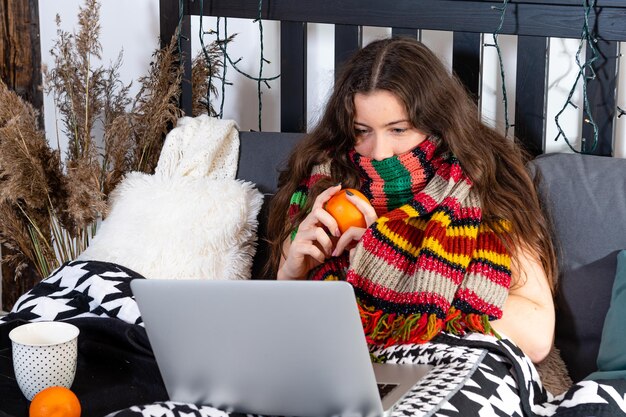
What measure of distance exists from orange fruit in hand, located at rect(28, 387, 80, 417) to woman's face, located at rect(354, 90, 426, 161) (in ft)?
2.52

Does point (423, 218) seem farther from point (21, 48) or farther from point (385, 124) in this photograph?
point (21, 48)

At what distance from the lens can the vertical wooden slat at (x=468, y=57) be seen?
6.61 feet

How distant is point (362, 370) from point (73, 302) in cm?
75

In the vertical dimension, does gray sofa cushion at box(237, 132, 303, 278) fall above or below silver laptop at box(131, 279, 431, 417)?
above

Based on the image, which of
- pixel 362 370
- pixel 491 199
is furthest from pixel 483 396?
pixel 491 199

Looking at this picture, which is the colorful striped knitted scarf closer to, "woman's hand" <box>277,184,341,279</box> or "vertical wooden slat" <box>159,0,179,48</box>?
"woman's hand" <box>277,184,341,279</box>

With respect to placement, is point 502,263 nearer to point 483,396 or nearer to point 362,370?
point 483,396

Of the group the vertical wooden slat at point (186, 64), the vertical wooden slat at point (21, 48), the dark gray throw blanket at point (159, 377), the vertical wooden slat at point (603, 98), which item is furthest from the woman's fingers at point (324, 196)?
the vertical wooden slat at point (21, 48)

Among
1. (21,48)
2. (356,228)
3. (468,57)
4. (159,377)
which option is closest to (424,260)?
(356,228)

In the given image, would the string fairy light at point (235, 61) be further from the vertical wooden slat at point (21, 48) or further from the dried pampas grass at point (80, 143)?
the vertical wooden slat at point (21, 48)

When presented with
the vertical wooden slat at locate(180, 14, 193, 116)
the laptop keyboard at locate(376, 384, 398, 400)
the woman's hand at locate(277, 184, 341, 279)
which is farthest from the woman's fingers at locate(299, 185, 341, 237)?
the vertical wooden slat at locate(180, 14, 193, 116)

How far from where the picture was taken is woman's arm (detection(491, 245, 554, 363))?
5.26ft

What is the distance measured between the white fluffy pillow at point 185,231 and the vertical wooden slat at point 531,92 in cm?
63

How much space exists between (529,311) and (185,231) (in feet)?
2.46
